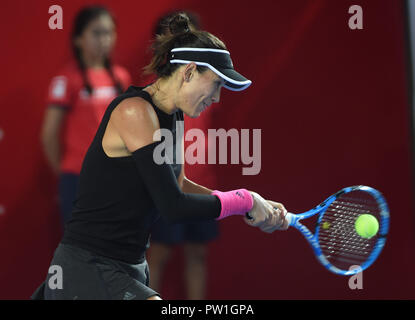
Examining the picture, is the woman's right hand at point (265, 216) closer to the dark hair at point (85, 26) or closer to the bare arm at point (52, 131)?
the dark hair at point (85, 26)

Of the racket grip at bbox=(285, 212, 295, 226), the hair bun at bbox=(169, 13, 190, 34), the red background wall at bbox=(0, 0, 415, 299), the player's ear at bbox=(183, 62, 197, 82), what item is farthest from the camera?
the red background wall at bbox=(0, 0, 415, 299)

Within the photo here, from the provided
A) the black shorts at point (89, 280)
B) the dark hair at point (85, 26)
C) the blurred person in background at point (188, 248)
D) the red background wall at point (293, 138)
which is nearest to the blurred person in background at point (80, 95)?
the dark hair at point (85, 26)

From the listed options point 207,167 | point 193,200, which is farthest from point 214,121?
point 193,200

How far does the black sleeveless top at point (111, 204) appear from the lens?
6.59ft

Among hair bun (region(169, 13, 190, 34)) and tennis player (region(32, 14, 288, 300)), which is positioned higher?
hair bun (region(169, 13, 190, 34))

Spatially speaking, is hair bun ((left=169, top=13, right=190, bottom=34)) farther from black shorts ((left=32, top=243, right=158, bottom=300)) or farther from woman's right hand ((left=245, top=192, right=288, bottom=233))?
black shorts ((left=32, top=243, right=158, bottom=300))

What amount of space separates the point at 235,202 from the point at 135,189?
325 mm

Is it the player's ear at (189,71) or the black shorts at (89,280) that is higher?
the player's ear at (189,71)

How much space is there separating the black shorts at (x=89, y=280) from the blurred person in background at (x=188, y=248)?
1.54 metres

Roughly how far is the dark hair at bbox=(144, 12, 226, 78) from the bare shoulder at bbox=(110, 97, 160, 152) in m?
0.19

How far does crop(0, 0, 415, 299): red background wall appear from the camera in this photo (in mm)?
3770

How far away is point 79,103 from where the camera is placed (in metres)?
3.51

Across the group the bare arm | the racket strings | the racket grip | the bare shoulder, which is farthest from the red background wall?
the bare shoulder
